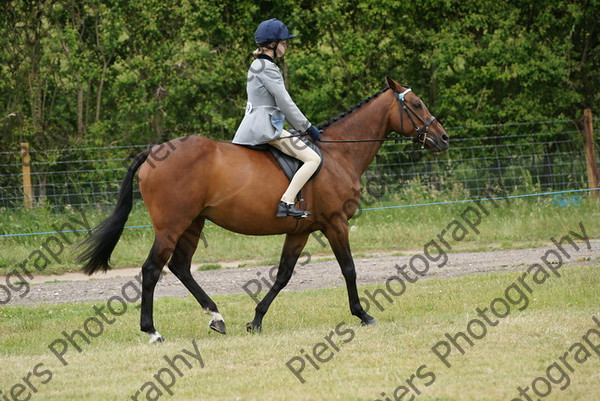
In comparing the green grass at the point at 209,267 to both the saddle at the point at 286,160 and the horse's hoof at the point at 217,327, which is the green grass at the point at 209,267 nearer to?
the horse's hoof at the point at 217,327

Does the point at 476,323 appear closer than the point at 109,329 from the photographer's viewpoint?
Yes

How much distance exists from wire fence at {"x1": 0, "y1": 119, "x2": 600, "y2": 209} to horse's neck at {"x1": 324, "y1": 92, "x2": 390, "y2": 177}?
733 cm

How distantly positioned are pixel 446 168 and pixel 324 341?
10.7m

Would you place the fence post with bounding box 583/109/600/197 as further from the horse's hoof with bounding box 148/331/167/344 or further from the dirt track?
the horse's hoof with bounding box 148/331/167/344

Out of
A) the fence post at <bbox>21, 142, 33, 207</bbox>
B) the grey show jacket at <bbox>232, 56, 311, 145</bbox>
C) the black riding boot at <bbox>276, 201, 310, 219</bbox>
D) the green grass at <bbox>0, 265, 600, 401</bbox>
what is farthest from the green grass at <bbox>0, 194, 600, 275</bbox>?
the grey show jacket at <bbox>232, 56, 311, 145</bbox>

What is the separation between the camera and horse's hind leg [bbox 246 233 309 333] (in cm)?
825

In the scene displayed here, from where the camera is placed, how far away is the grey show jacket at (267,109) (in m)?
7.98

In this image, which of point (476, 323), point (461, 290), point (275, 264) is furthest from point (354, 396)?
point (275, 264)

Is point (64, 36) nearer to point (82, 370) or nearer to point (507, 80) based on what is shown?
point (507, 80)

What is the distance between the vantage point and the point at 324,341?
7.29 m

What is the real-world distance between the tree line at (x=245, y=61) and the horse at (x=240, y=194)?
374 inches

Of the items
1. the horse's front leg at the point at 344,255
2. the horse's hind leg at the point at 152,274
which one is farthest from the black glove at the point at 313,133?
the horse's hind leg at the point at 152,274

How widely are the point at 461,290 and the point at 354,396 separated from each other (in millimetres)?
4275

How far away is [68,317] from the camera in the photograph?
358 inches
